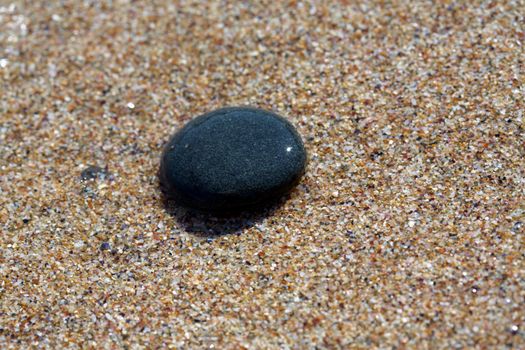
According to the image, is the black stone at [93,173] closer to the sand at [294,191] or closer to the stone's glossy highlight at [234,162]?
the sand at [294,191]

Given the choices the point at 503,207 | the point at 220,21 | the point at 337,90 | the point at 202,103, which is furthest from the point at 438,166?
the point at 220,21

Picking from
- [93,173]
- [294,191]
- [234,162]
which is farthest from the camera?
[93,173]

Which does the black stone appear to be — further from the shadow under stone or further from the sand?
the shadow under stone

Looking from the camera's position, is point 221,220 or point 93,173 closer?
point 221,220

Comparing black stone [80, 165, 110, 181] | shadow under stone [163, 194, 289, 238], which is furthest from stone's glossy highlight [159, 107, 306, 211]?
black stone [80, 165, 110, 181]

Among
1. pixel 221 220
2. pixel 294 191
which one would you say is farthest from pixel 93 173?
pixel 294 191

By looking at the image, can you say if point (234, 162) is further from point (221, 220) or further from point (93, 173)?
point (93, 173)

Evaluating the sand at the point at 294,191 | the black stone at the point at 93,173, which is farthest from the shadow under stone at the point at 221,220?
the black stone at the point at 93,173
